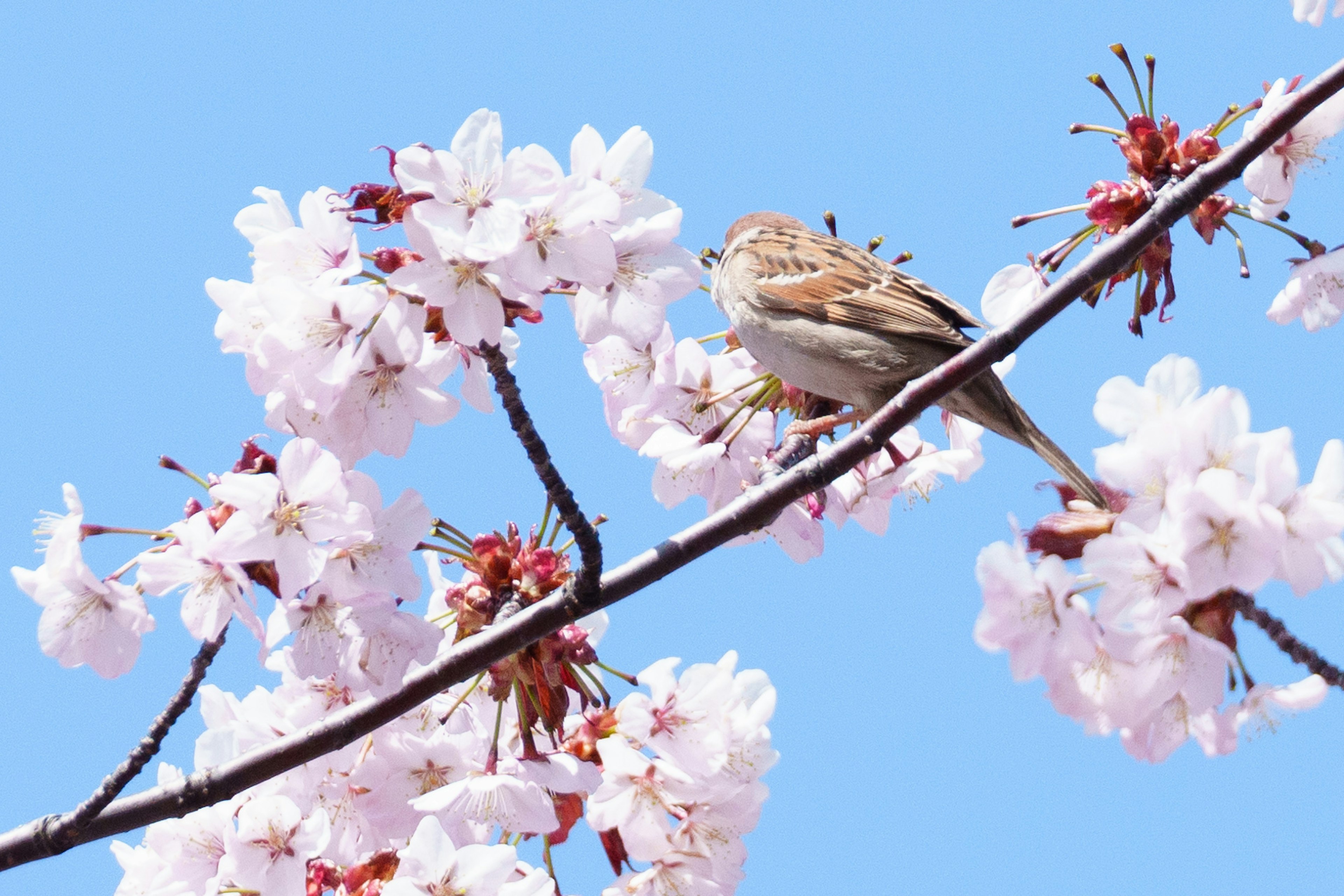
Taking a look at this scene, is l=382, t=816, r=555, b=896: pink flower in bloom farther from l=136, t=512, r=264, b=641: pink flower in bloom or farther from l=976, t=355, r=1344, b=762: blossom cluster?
l=976, t=355, r=1344, b=762: blossom cluster

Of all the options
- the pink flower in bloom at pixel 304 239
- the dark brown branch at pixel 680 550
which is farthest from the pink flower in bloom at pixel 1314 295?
the pink flower in bloom at pixel 304 239

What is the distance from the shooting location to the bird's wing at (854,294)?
14.4 ft

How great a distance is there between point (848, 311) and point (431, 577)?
1842mm

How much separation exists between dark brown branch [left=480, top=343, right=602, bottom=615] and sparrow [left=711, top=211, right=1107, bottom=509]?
1355 millimetres

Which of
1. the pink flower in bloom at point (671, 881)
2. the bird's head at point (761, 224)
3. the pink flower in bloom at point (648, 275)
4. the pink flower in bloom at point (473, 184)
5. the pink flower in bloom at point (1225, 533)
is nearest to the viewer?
the pink flower in bloom at point (1225, 533)

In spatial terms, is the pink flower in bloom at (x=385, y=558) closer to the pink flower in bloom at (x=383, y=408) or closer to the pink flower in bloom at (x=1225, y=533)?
the pink flower in bloom at (x=383, y=408)

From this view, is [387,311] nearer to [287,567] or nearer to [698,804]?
[287,567]

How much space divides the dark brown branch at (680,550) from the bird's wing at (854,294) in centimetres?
148

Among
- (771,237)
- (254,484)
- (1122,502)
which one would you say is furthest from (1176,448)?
(771,237)

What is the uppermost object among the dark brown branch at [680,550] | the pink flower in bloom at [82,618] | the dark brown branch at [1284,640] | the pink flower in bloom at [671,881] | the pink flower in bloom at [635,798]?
the pink flower in bloom at [82,618]

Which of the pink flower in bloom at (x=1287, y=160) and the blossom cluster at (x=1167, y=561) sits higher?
the pink flower in bloom at (x=1287, y=160)

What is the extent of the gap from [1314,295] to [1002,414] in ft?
3.37

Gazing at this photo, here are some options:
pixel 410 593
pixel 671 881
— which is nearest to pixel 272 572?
pixel 410 593

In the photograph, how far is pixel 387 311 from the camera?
2.74m
